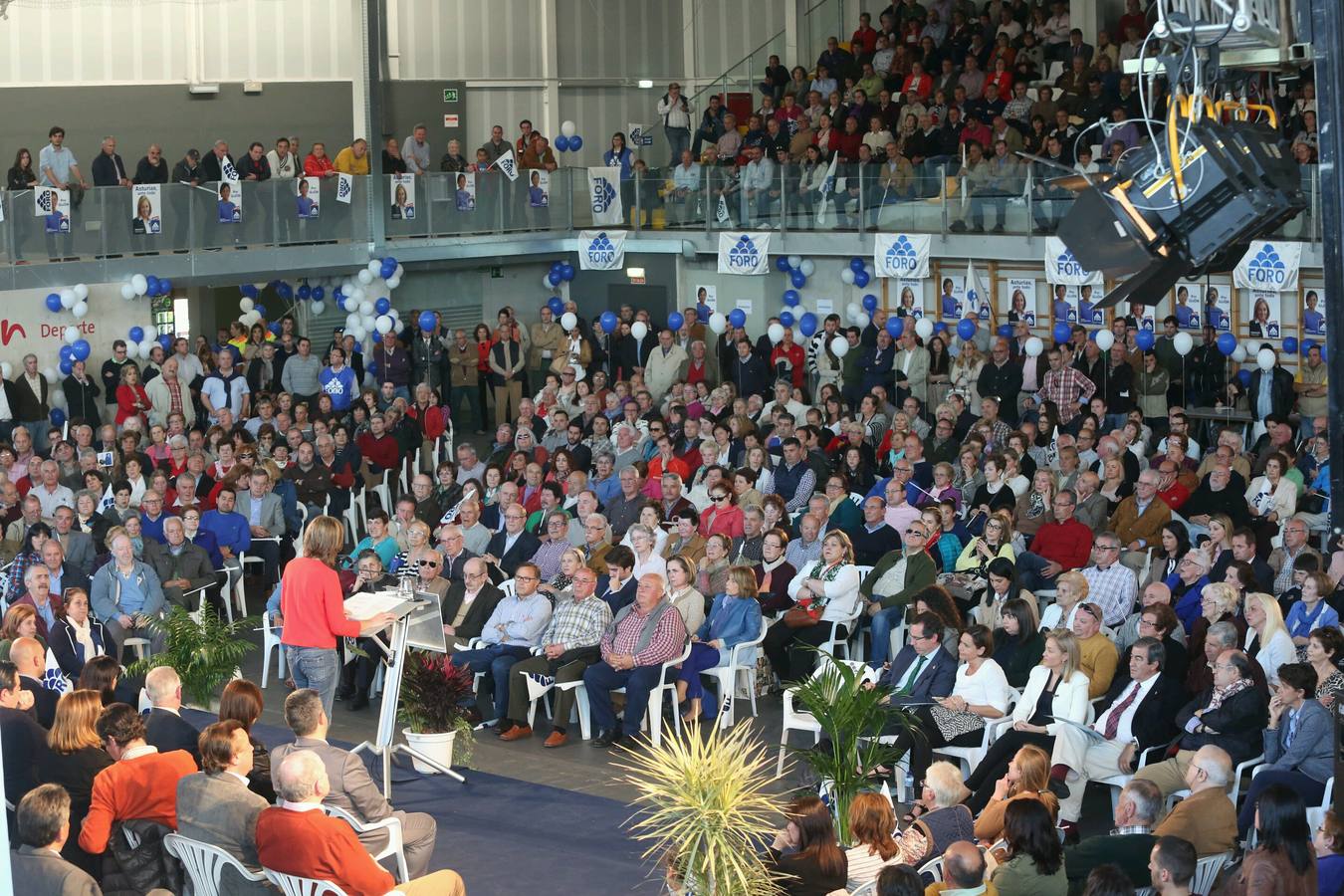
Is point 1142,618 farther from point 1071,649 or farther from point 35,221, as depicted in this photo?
point 35,221

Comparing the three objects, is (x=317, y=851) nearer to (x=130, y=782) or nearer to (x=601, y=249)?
(x=130, y=782)

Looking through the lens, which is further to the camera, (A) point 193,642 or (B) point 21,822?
(A) point 193,642

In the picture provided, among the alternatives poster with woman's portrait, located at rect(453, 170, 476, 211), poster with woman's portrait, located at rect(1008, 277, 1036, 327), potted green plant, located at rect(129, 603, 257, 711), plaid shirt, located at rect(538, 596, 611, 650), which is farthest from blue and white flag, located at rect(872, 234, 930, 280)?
potted green plant, located at rect(129, 603, 257, 711)

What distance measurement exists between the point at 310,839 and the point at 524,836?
2438 millimetres

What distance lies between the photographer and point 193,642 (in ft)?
31.0

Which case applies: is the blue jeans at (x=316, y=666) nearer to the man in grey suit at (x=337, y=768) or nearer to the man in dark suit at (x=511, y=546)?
the man in grey suit at (x=337, y=768)

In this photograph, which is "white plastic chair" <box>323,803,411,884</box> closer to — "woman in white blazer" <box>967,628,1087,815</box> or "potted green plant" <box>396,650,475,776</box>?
"potted green plant" <box>396,650,475,776</box>

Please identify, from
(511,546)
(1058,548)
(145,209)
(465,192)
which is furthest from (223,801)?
(465,192)

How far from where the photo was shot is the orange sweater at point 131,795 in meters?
6.79

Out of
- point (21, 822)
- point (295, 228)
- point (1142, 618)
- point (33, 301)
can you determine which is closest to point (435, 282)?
point (295, 228)

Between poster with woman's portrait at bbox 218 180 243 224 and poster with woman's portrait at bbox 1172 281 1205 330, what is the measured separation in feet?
30.9

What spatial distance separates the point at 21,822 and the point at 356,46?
61.0 feet

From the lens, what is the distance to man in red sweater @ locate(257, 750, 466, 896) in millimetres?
6180

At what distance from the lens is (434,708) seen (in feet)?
30.3
